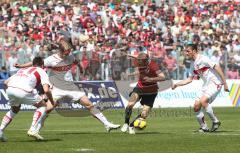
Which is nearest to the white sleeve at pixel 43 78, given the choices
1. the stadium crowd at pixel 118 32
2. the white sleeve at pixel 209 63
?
the white sleeve at pixel 209 63

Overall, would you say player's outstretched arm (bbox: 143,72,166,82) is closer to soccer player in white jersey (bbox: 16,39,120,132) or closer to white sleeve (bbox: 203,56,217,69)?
white sleeve (bbox: 203,56,217,69)

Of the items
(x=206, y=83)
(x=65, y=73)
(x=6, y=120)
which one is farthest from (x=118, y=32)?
(x=6, y=120)

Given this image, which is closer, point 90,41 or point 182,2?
point 90,41

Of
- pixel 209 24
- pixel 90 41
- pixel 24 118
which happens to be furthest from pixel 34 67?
pixel 209 24

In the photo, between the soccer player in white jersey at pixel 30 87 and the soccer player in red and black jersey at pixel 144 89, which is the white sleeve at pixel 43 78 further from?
the soccer player in red and black jersey at pixel 144 89

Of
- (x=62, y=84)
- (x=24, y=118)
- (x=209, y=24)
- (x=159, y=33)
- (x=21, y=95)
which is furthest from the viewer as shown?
(x=209, y=24)

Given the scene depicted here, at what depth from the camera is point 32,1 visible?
38.1m

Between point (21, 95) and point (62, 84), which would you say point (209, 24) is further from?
point (21, 95)

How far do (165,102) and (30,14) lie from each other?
874cm

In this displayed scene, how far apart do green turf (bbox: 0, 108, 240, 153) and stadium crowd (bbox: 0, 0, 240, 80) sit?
24.7 feet

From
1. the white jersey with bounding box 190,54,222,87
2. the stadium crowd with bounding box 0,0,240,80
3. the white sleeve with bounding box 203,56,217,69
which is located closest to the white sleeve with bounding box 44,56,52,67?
the white jersey with bounding box 190,54,222,87

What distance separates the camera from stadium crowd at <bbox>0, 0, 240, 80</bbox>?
3138cm

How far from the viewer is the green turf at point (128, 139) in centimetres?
1423

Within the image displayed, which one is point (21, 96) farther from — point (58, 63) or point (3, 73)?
point (3, 73)
